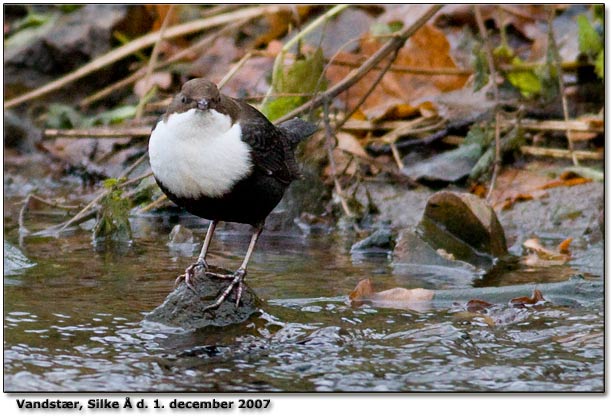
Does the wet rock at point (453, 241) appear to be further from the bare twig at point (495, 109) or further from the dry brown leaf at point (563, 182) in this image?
the dry brown leaf at point (563, 182)

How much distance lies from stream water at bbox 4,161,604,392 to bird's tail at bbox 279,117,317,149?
679mm

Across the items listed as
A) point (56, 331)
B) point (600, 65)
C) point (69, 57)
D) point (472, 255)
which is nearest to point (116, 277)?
point (56, 331)

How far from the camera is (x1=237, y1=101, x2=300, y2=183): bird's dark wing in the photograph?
4402 mm

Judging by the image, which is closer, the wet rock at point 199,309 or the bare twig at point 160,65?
the wet rock at point 199,309

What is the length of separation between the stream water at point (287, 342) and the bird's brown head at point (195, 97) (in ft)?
2.91

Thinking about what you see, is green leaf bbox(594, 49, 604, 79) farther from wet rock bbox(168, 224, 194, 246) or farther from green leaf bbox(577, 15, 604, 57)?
wet rock bbox(168, 224, 194, 246)

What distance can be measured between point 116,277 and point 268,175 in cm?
108

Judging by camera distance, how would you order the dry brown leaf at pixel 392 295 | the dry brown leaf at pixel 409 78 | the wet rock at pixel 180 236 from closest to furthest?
the dry brown leaf at pixel 392 295
the wet rock at pixel 180 236
the dry brown leaf at pixel 409 78

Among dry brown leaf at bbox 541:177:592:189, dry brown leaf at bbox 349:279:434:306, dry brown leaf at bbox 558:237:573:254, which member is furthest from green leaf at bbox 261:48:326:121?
dry brown leaf at bbox 349:279:434:306

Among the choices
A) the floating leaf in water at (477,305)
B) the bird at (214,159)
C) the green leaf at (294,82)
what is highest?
the green leaf at (294,82)

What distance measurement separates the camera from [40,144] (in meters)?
8.52

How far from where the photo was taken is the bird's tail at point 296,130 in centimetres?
515

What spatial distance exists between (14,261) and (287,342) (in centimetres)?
190

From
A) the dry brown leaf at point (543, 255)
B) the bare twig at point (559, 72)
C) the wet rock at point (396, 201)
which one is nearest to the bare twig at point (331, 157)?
the wet rock at point (396, 201)
